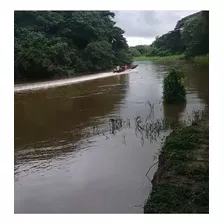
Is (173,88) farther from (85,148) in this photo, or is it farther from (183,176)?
(183,176)

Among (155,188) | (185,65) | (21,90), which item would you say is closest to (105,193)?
(155,188)

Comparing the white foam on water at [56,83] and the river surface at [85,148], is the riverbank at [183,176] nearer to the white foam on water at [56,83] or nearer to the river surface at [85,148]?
the river surface at [85,148]

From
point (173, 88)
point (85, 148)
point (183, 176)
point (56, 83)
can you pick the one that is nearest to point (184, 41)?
point (173, 88)

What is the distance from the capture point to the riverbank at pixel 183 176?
135 inches

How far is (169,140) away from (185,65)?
4.39 meters

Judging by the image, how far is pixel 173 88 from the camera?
8.32m

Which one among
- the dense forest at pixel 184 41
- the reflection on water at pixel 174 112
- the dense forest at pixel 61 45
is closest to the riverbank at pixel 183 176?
the reflection on water at pixel 174 112

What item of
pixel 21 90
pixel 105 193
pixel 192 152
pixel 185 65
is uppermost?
pixel 185 65

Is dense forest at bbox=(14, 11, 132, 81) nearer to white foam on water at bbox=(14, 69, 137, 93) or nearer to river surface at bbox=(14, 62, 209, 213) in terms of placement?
white foam on water at bbox=(14, 69, 137, 93)

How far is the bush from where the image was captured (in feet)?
27.1

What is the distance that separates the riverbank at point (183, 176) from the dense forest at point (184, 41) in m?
2.16
